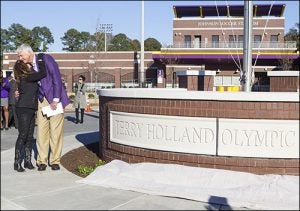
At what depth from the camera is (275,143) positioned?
6.21 m

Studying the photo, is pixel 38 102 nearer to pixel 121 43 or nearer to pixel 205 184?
pixel 205 184

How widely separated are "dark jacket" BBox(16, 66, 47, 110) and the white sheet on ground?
1.49m

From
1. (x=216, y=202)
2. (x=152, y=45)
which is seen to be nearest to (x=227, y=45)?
(x=152, y=45)

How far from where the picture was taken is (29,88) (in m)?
6.86

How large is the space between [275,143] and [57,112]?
334cm

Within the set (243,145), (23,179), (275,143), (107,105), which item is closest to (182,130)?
(243,145)

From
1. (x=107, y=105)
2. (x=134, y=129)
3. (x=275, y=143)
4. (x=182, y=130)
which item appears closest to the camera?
(x=275, y=143)

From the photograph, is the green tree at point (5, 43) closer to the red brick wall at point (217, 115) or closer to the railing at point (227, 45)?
the railing at point (227, 45)

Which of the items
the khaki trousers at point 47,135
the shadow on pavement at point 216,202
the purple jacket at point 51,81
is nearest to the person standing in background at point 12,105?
the khaki trousers at point 47,135

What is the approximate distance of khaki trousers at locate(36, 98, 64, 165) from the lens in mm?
7098

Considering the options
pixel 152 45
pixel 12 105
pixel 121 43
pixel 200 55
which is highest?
pixel 121 43

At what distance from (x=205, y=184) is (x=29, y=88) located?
3040 millimetres

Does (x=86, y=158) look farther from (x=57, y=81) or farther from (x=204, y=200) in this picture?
(x=204, y=200)

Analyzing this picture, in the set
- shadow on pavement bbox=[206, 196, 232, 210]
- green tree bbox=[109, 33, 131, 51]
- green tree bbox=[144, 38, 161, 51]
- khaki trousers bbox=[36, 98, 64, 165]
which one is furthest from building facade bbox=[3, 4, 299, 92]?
shadow on pavement bbox=[206, 196, 232, 210]
